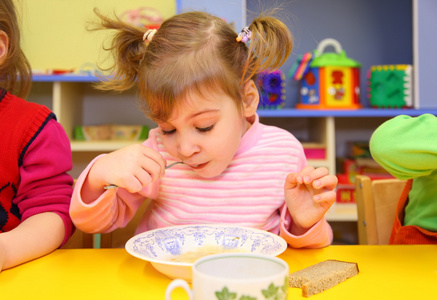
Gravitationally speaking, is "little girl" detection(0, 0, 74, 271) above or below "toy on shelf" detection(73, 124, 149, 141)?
below

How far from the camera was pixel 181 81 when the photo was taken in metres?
0.79

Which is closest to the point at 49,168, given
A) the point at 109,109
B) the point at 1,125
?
the point at 1,125

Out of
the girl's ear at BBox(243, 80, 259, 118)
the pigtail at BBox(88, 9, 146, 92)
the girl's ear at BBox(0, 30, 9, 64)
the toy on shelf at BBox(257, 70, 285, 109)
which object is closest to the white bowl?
the girl's ear at BBox(243, 80, 259, 118)

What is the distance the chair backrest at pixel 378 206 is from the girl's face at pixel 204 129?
320mm

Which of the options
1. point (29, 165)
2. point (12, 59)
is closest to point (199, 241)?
point (29, 165)

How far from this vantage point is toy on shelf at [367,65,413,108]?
2094 millimetres

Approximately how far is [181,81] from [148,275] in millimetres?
322

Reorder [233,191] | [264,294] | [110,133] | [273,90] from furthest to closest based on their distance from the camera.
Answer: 1. [110,133]
2. [273,90]
3. [233,191]
4. [264,294]

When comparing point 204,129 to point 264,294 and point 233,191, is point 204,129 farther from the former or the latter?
point 264,294

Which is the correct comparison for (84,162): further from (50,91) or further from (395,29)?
(395,29)

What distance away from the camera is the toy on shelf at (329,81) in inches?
82.8

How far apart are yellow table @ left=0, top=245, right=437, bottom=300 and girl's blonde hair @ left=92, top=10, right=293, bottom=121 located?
27 centimetres

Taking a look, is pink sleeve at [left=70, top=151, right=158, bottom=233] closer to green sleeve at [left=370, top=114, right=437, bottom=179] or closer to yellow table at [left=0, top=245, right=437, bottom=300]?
yellow table at [left=0, top=245, right=437, bottom=300]

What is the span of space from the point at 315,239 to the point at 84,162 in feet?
6.02
